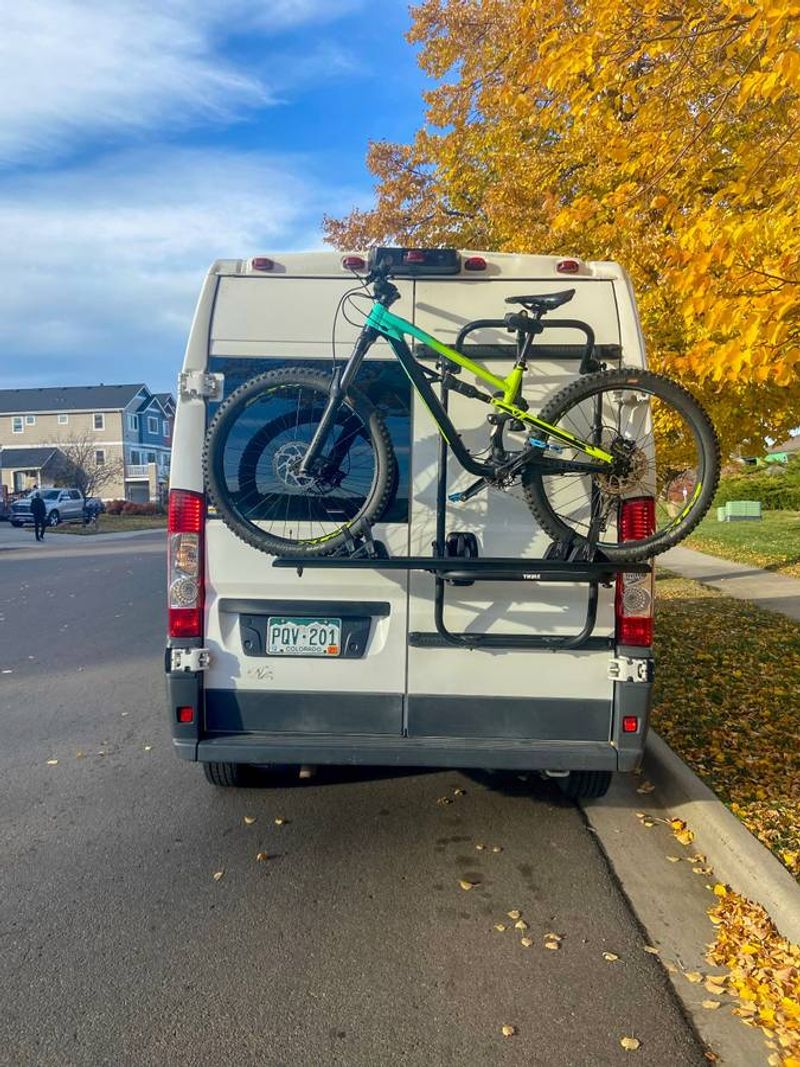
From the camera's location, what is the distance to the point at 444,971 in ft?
10.0

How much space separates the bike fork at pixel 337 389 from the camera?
3.59 m

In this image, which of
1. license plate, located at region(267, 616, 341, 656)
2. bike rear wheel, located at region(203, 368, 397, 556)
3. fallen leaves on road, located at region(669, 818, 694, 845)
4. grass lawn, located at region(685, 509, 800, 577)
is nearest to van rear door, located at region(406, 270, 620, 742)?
bike rear wheel, located at region(203, 368, 397, 556)

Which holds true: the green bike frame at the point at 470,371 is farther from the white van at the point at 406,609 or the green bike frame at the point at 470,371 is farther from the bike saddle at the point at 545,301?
the bike saddle at the point at 545,301

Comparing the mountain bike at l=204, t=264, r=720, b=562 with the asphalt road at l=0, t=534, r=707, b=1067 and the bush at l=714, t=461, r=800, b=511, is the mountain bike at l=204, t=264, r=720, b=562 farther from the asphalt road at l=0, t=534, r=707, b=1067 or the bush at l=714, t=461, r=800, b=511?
the bush at l=714, t=461, r=800, b=511

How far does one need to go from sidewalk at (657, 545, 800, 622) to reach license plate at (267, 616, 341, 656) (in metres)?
6.56

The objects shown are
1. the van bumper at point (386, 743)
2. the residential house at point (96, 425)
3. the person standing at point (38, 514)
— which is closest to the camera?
the van bumper at point (386, 743)

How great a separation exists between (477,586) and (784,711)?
3.66 m

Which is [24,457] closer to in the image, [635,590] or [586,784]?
[586,784]

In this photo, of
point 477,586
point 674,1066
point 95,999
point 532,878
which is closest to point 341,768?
point 532,878

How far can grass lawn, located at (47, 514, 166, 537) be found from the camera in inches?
1348

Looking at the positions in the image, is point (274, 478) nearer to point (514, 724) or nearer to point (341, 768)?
point (514, 724)

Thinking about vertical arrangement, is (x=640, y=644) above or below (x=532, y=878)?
above

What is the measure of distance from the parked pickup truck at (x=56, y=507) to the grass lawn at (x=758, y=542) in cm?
2750

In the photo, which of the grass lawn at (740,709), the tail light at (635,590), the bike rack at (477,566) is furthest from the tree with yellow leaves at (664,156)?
the grass lawn at (740,709)
